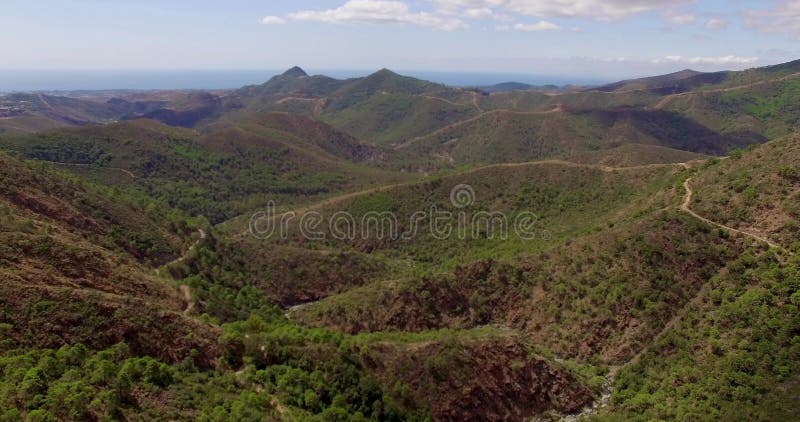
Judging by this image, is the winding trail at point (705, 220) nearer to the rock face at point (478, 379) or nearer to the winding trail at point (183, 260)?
the rock face at point (478, 379)

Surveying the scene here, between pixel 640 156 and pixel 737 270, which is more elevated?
pixel 640 156

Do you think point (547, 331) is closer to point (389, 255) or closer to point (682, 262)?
point (682, 262)

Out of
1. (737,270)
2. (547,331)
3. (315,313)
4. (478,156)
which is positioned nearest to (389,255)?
(315,313)

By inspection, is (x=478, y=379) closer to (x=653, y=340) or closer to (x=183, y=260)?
(x=653, y=340)

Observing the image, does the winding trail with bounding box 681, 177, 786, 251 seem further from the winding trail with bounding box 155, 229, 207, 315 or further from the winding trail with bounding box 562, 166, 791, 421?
the winding trail with bounding box 155, 229, 207, 315

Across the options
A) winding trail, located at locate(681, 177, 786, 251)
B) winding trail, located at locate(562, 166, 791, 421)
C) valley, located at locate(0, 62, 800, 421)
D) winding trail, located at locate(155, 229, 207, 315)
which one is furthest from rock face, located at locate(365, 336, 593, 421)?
winding trail, located at locate(681, 177, 786, 251)

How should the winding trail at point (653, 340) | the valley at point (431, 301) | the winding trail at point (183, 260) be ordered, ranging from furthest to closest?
1. the winding trail at point (183, 260)
2. the winding trail at point (653, 340)
3. the valley at point (431, 301)

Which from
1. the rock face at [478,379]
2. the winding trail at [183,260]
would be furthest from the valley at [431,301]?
the winding trail at [183,260]

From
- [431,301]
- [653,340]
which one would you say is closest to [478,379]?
[431,301]
